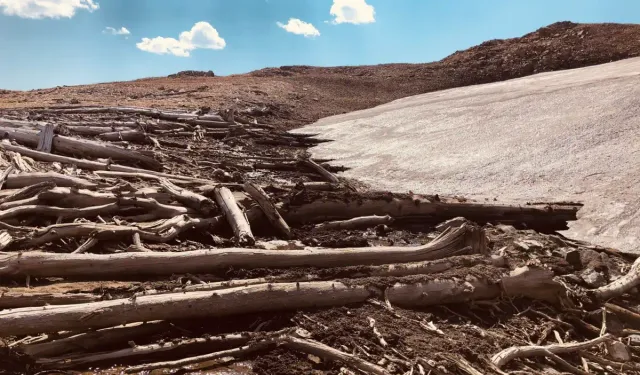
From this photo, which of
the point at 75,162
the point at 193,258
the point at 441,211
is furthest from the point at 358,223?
the point at 75,162

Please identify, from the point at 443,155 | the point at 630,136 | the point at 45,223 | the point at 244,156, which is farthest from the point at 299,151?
A: the point at 45,223

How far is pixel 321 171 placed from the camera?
33.0ft

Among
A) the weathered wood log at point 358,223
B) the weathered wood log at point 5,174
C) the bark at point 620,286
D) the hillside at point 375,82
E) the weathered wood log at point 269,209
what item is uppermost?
the hillside at point 375,82

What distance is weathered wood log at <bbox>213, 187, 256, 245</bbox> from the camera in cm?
537

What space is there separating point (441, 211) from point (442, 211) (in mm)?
13

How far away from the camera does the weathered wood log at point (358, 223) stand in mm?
6500

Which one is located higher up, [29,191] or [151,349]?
[29,191]

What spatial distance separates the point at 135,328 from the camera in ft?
11.7

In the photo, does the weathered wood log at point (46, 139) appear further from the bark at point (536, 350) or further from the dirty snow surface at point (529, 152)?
the bark at point (536, 350)

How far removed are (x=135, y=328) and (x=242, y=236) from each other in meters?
1.94

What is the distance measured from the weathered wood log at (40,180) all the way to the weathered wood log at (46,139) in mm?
1885

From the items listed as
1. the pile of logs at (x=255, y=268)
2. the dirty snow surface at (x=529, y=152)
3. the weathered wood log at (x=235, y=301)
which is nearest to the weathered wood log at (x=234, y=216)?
the pile of logs at (x=255, y=268)

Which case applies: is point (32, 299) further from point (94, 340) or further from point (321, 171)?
point (321, 171)

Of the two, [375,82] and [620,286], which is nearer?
[620,286]
